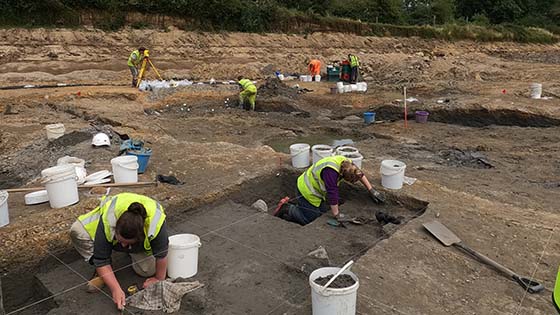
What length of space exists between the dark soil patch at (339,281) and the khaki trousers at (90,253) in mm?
1670

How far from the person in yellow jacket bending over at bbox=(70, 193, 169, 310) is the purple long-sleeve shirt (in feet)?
8.11

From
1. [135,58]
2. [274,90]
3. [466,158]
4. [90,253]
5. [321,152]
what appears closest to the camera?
[90,253]

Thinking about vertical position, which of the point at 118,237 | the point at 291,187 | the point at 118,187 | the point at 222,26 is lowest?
the point at 291,187

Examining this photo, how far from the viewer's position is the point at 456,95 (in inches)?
604

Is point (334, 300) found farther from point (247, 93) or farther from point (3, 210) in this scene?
point (247, 93)

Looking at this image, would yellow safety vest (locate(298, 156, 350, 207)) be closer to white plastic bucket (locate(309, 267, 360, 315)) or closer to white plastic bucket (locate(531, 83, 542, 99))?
white plastic bucket (locate(309, 267, 360, 315))

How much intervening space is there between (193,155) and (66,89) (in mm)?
8485

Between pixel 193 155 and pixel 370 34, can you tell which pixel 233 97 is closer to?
→ pixel 193 155

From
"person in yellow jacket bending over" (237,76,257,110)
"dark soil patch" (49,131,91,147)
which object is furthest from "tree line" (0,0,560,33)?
"dark soil patch" (49,131,91,147)

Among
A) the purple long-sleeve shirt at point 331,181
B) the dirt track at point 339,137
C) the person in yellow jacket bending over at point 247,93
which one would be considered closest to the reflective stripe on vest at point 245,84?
the person in yellow jacket bending over at point 247,93

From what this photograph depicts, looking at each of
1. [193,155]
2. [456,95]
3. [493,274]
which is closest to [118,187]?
[193,155]

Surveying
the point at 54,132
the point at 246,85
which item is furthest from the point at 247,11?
the point at 54,132

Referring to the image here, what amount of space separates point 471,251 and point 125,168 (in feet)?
15.3

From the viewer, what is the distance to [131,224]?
130 inches
